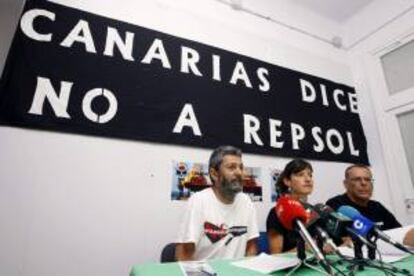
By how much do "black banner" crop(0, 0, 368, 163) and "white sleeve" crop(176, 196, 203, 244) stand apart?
0.69 meters

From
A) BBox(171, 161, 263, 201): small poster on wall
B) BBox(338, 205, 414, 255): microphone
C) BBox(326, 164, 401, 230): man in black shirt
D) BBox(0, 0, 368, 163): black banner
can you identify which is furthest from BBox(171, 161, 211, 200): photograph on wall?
BBox(338, 205, 414, 255): microphone

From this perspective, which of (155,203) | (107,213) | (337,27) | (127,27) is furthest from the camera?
(337,27)

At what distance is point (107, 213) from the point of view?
1.70m

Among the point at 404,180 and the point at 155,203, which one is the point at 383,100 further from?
the point at 155,203

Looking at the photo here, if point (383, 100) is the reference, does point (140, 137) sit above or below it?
below

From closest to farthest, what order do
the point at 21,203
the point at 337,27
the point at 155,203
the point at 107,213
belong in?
the point at 21,203 → the point at 107,213 → the point at 155,203 → the point at 337,27

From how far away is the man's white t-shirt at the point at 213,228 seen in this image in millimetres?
1369

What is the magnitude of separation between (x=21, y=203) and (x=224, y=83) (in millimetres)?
1651

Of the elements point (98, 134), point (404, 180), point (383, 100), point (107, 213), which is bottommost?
point (107, 213)

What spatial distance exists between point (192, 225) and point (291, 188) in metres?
0.79

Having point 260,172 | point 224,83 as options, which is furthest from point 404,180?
point 224,83

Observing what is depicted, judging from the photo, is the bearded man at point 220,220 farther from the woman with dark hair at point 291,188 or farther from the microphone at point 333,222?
the microphone at point 333,222

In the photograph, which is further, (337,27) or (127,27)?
(337,27)

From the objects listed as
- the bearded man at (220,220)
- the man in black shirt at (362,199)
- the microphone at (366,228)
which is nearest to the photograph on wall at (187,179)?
the bearded man at (220,220)
